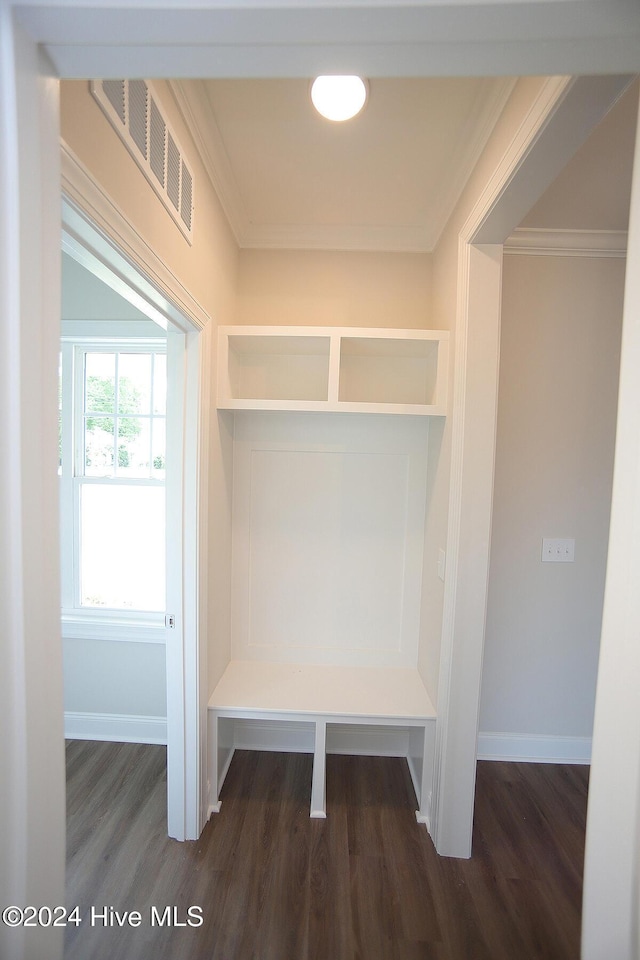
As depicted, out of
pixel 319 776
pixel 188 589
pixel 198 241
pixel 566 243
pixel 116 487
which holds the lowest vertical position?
pixel 319 776

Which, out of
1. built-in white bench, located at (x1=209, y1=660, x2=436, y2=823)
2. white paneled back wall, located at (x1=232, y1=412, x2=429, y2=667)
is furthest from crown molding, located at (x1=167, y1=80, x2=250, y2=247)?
built-in white bench, located at (x1=209, y1=660, x2=436, y2=823)

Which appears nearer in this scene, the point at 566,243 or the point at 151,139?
the point at 151,139

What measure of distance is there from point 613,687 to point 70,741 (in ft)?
8.94

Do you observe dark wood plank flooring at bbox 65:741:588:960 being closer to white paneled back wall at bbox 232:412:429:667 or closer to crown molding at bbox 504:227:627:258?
white paneled back wall at bbox 232:412:429:667

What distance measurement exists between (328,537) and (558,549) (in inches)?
48.3

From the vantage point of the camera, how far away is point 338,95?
3.92 feet

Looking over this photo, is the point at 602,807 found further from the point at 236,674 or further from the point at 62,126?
the point at 236,674

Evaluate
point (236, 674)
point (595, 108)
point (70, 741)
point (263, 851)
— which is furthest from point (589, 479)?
point (70, 741)

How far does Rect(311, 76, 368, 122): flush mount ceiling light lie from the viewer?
1.17 m

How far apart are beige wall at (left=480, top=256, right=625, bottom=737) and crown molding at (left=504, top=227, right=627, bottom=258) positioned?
0.13ft

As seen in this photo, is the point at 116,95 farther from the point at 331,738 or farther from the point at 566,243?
the point at 331,738

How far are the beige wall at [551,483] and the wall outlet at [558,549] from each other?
0.10ft

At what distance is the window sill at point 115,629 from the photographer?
2133 millimetres

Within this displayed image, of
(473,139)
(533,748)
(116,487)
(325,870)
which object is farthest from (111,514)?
(533,748)
